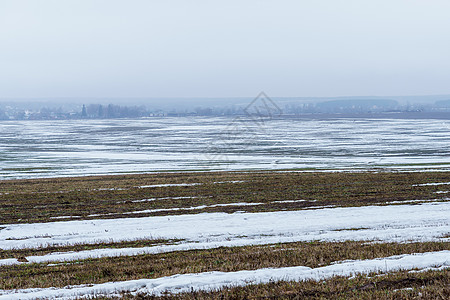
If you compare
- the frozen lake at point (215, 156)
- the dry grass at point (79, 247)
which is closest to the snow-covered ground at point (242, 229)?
the dry grass at point (79, 247)

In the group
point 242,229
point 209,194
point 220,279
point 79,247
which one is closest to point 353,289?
point 220,279

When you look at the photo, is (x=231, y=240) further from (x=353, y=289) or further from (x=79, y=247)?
(x=353, y=289)

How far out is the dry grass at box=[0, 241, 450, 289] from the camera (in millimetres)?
9992

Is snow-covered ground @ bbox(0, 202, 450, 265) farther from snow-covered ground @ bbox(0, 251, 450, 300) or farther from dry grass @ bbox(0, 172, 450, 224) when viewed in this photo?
snow-covered ground @ bbox(0, 251, 450, 300)

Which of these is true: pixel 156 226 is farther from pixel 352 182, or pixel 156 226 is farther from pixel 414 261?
pixel 352 182

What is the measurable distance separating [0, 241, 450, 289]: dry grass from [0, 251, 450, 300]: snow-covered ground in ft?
1.49

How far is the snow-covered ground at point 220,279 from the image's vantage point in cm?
864

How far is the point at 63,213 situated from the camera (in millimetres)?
21984

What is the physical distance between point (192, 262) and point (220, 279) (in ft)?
6.88

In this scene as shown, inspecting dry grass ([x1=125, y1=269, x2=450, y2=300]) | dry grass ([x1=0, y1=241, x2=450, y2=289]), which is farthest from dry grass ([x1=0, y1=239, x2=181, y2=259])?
dry grass ([x1=125, y1=269, x2=450, y2=300])

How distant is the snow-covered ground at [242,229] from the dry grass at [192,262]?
1223mm

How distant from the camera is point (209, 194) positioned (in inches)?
1054

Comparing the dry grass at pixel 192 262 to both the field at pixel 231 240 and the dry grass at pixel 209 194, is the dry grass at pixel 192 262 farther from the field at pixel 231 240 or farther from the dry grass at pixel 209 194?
the dry grass at pixel 209 194

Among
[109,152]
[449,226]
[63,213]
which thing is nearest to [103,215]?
[63,213]
